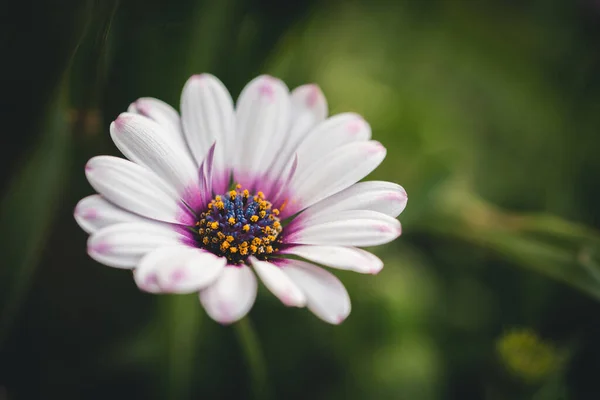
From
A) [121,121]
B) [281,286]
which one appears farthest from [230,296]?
[121,121]

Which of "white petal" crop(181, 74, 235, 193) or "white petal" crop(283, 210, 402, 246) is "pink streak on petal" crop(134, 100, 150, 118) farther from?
"white petal" crop(283, 210, 402, 246)

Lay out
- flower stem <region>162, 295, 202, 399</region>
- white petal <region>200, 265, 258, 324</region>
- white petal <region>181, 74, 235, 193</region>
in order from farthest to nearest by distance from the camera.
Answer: flower stem <region>162, 295, 202, 399</region>
white petal <region>181, 74, 235, 193</region>
white petal <region>200, 265, 258, 324</region>

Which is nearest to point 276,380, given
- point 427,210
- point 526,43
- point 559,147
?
point 427,210

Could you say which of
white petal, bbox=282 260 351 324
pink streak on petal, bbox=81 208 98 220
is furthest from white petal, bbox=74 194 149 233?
white petal, bbox=282 260 351 324

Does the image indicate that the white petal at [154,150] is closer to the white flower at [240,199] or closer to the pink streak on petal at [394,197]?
the white flower at [240,199]

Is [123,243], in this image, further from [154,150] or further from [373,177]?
[373,177]

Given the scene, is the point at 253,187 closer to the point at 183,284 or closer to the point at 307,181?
the point at 307,181
